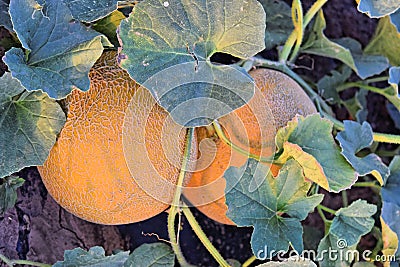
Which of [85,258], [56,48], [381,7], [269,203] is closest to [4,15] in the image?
[56,48]

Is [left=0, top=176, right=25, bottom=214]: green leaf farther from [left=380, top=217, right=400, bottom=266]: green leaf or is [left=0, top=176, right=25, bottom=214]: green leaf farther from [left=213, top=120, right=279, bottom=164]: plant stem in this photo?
[left=380, top=217, right=400, bottom=266]: green leaf

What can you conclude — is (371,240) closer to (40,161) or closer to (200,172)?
(200,172)

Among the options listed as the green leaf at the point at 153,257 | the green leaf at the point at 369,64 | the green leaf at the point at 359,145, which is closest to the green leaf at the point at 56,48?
the green leaf at the point at 153,257

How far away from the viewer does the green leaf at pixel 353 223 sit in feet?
3.64

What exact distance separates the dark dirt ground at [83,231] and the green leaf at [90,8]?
0.23 m

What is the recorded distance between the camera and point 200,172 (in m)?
1.12

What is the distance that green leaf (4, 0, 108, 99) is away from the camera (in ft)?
2.98

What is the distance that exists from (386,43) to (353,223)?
1.85 ft

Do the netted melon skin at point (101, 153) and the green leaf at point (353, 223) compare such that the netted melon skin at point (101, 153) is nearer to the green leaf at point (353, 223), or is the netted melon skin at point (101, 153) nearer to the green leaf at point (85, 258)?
the green leaf at point (85, 258)

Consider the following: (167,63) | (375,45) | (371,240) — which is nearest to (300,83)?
(375,45)

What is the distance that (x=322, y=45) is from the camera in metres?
1.36

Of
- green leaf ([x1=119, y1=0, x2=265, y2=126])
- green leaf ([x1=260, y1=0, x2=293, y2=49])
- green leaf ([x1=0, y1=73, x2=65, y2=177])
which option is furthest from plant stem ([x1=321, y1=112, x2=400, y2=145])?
green leaf ([x1=0, y1=73, x2=65, y2=177])

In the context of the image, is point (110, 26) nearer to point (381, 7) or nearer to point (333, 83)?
point (381, 7)

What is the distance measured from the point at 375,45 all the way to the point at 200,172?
0.66 meters
